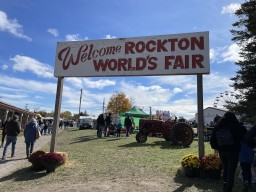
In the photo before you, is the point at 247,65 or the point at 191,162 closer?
the point at 191,162

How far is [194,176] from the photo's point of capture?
8711 millimetres

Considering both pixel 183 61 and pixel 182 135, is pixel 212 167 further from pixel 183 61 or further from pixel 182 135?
pixel 182 135

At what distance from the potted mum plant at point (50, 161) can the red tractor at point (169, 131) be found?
8.28 metres

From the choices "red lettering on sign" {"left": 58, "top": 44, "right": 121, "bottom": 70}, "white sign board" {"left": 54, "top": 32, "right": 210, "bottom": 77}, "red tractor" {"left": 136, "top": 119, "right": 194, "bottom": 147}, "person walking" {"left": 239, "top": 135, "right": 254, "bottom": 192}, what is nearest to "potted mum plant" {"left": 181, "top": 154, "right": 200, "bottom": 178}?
"person walking" {"left": 239, "top": 135, "right": 254, "bottom": 192}

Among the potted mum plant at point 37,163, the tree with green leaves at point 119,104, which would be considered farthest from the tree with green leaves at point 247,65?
the tree with green leaves at point 119,104

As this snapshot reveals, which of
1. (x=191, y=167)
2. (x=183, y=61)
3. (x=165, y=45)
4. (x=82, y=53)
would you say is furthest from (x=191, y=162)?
(x=82, y=53)

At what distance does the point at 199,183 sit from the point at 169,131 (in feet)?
36.5

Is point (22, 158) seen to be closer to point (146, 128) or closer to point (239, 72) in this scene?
point (146, 128)

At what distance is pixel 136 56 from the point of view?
10828 mm

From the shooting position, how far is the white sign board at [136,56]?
1012 cm

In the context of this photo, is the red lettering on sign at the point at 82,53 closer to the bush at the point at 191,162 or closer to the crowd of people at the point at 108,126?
the bush at the point at 191,162

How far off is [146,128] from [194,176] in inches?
424

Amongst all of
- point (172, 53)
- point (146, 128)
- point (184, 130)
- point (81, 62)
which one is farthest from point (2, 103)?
point (172, 53)

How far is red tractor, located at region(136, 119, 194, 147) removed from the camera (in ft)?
56.2
